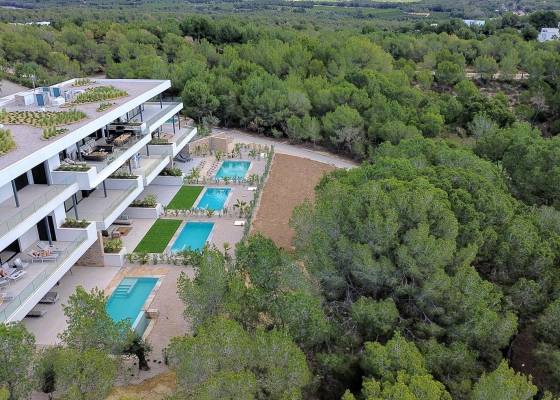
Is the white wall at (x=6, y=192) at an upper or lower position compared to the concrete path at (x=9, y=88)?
upper

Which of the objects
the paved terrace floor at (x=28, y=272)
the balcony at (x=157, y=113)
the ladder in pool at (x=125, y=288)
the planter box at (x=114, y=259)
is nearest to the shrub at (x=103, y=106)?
the balcony at (x=157, y=113)

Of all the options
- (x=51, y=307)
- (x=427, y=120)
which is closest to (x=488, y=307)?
(x=51, y=307)

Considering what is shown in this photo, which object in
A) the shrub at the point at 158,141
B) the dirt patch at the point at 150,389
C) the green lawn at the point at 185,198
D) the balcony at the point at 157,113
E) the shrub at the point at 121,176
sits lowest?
the green lawn at the point at 185,198

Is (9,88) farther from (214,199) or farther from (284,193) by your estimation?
(284,193)

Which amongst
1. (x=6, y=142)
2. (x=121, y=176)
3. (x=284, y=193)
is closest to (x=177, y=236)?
(x=121, y=176)

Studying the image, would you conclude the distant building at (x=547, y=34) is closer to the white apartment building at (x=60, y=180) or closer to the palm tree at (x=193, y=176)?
the palm tree at (x=193, y=176)

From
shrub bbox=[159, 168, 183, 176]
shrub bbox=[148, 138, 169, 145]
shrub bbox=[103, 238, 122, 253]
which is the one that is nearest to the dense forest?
shrub bbox=[103, 238, 122, 253]
